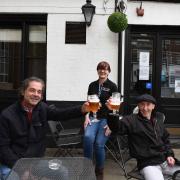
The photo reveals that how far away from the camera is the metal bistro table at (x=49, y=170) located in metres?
3.05

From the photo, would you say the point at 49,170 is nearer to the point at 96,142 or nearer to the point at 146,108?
the point at 146,108

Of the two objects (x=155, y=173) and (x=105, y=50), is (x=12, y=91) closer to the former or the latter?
(x=105, y=50)

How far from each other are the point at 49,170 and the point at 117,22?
4916 millimetres

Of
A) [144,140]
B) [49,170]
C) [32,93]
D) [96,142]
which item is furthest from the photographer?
[96,142]

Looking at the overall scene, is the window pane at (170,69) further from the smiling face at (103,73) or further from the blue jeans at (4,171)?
the blue jeans at (4,171)

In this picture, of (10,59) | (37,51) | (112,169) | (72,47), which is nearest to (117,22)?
(72,47)

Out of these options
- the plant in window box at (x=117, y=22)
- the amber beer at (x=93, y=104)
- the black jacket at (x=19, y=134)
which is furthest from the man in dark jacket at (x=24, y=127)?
the plant in window box at (x=117, y=22)

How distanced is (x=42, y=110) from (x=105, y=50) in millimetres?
4096

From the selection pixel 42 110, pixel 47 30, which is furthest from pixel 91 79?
pixel 42 110

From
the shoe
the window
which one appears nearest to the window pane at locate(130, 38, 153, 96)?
the window

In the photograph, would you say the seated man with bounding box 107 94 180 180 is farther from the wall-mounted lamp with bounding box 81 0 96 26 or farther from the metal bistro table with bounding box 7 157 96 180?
the wall-mounted lamp with bounding box 81 0 96 26

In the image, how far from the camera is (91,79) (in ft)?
26.6

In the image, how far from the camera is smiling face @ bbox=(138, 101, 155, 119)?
481 cm

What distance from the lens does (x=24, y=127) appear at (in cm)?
395
